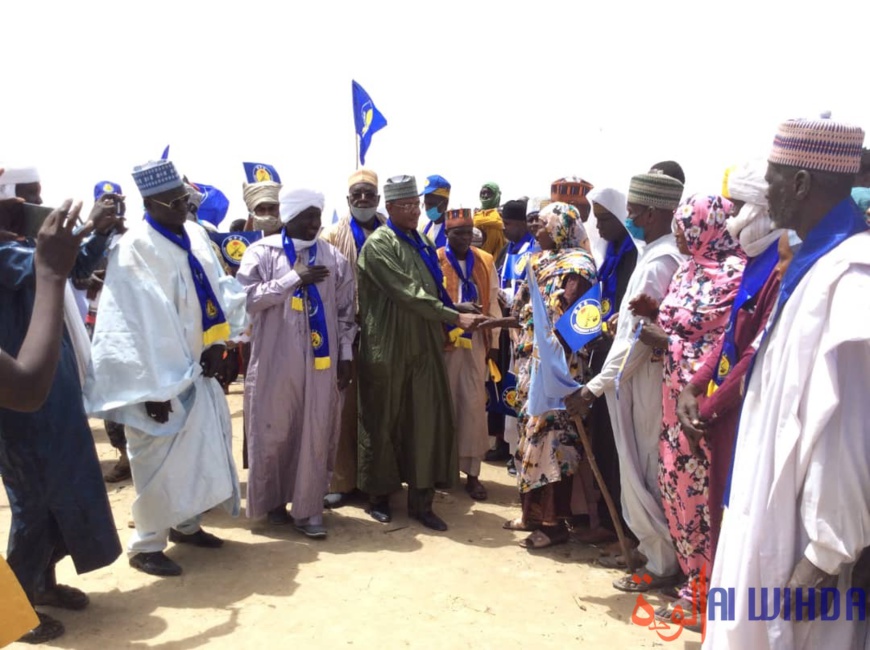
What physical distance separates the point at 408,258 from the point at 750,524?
3.53 m

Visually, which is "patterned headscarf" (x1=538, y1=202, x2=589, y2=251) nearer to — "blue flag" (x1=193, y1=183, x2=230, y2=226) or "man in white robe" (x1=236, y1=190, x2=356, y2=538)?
"man in white robe" (x1=236, y1=190, x2=356, y2=538)

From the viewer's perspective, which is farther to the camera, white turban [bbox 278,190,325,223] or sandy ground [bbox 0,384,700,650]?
white turban [bbox 278,190,325,223]

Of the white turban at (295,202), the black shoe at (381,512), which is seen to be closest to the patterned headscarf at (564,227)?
the white turban at (295,202)

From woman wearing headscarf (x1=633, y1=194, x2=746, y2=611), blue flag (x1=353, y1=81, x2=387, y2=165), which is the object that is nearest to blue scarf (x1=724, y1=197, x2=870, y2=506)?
woman wearing headscarf (x1=633, y1=194, x2=746, y2=611)

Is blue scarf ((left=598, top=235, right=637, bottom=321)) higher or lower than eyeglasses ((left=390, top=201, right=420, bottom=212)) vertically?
lower

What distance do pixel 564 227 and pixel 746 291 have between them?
188 centimetres

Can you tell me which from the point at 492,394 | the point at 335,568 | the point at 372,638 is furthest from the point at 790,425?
the point at 492,394

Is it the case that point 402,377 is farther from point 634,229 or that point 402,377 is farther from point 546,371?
point 634,229

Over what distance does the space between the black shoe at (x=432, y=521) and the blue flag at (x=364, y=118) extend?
405 cm

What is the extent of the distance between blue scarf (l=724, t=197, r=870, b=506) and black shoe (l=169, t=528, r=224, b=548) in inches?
154

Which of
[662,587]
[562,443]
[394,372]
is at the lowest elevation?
[662,587]

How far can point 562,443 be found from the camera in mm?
4984

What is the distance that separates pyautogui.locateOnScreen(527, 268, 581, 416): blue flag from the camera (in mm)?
4746

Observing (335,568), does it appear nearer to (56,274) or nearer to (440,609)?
(440,609)
